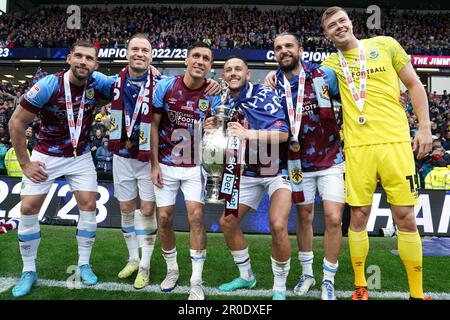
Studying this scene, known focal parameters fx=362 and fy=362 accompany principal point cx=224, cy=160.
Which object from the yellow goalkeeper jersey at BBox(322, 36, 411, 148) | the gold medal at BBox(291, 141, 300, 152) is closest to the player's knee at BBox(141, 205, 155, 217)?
the gold medal at BBox(291, 141, 300, 152)

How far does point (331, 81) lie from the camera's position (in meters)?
3.32

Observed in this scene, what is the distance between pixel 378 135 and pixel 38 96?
122 inches

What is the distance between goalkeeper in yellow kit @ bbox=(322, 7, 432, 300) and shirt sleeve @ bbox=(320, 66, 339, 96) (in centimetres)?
5

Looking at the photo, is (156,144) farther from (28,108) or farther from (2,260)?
(2,260)

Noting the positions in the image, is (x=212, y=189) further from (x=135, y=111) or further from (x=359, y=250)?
(x=359, y=250)

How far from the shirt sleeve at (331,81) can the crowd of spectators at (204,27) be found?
64.5 feet

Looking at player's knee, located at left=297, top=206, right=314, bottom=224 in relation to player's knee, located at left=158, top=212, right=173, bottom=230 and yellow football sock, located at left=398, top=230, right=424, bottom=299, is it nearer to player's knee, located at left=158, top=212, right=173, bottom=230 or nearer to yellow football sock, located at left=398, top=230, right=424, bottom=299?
yellow football sock, located at left=398, top=230, right=424, bottom=299

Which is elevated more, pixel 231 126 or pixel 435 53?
pixel 435 53

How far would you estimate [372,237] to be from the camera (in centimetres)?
636

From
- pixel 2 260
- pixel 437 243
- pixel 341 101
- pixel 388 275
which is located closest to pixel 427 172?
pixel 437 243

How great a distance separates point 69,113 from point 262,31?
24000 mm

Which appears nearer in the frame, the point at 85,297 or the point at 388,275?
the point at 85,297

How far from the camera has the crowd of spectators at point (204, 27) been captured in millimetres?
22688

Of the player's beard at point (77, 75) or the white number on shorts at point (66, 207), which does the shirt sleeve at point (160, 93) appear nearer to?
the player's beard at point (77, 75)
